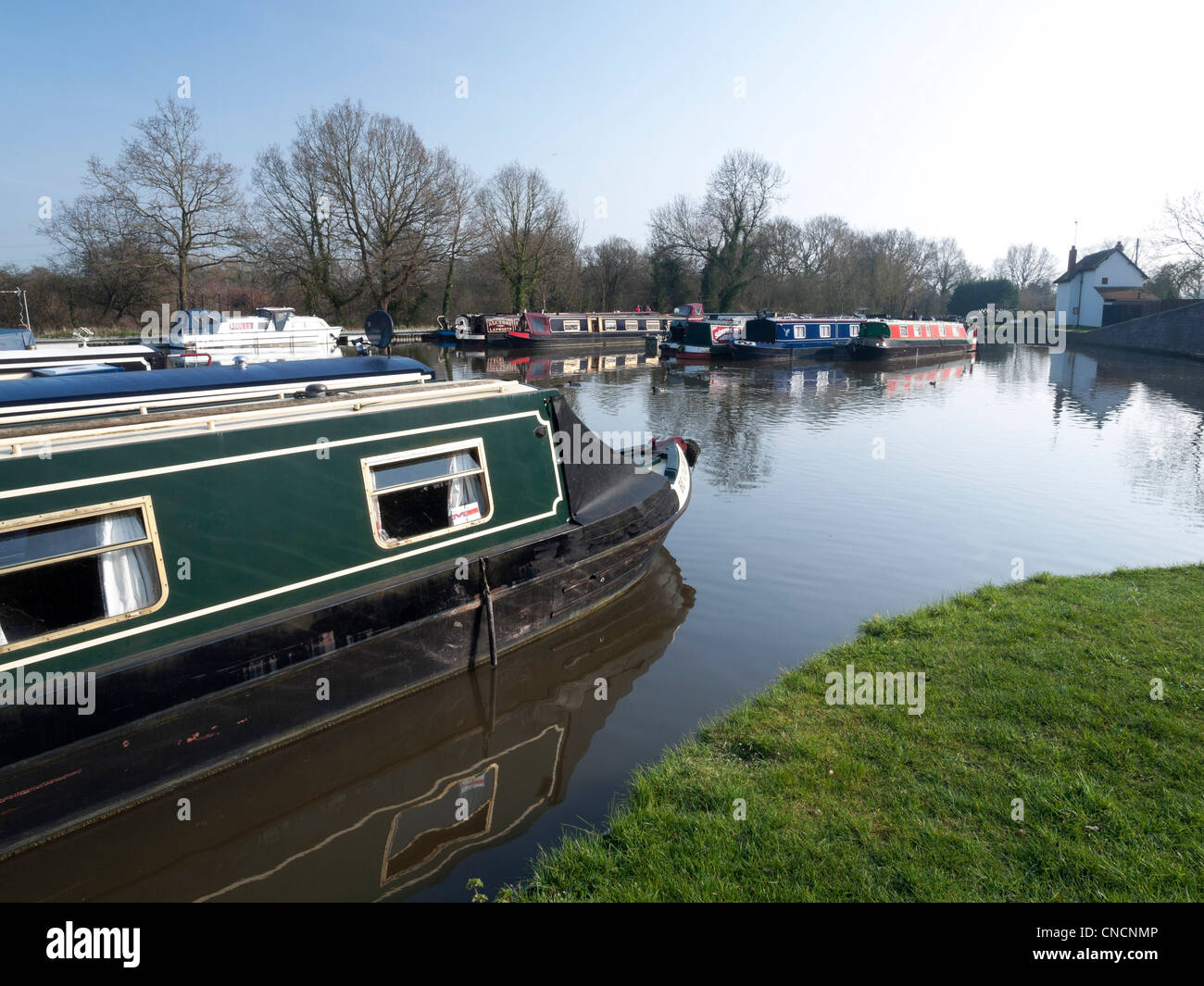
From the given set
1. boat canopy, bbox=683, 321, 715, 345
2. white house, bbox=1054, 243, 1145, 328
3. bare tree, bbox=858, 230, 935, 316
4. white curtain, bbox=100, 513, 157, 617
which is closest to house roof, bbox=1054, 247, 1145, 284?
white house, bbox=1054, 243, 1145, 328

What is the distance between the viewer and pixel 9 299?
111 ft

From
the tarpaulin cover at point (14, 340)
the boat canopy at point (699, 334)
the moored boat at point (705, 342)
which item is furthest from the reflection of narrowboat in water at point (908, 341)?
the tarpaulin cover at point (14, 340)

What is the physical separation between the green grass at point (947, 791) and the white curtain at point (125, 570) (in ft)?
8.89

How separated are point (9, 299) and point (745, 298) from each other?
46.6 meters

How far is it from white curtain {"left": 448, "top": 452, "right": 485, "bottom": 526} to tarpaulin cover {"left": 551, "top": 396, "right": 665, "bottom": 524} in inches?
38.3

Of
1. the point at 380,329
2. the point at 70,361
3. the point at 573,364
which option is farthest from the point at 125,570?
the point at 573,364

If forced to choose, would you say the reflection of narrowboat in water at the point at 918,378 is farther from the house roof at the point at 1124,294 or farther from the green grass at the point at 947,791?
the house roof at the point at 1124,294

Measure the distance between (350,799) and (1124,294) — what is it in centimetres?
6380

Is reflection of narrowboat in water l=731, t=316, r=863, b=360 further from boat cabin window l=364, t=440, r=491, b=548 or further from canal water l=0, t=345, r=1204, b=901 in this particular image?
boat cabin window l=364, t=440, r=491, b=548

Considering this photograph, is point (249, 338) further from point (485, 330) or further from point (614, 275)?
point (614, 275)

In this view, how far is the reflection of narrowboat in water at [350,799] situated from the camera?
3.90 metres

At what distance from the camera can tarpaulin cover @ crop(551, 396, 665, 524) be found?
6547 millimetres
